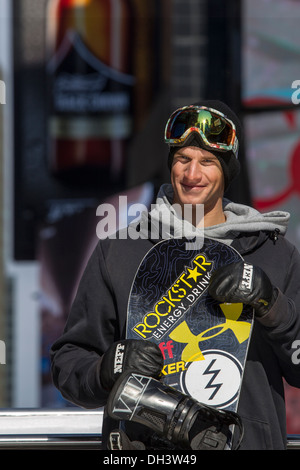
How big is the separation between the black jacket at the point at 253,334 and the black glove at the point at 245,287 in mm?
35

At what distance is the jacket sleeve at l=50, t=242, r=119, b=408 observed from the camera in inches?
89.0

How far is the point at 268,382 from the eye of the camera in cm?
228

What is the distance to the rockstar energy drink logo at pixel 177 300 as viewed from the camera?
2311 mm

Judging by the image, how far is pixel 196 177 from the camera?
2396mm

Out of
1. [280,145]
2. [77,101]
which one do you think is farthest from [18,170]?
[280,145]

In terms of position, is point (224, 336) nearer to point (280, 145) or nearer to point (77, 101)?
point (280, 145)

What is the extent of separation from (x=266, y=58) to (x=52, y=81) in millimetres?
3071

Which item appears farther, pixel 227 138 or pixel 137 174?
pixel 137 174

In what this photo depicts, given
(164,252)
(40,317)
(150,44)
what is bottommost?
(40,317)

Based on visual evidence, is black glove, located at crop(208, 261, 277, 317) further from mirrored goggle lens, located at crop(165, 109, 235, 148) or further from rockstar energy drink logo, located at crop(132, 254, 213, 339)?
mirrored goggle lens, located at crop(165, 109, 235, 148)

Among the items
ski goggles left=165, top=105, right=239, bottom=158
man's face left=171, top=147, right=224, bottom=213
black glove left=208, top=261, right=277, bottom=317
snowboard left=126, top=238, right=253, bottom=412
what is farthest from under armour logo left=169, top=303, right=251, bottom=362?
ski goggles left=165, top=105, right=239, bottom=158
